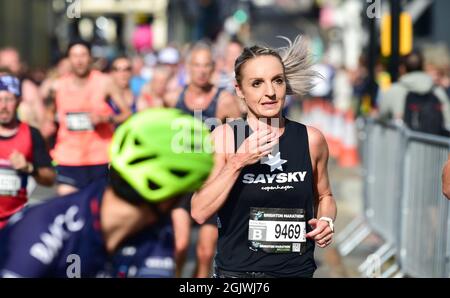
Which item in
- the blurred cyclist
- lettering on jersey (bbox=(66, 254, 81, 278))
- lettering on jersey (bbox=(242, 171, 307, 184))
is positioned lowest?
lettering on jersey (bbox=(66, 254, 81, 278))

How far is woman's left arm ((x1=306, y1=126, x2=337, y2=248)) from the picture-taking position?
4.93 metres

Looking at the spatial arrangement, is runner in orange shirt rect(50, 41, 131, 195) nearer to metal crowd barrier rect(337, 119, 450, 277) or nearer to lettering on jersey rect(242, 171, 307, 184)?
metal crowd barrier rect(337, 119, 450, 277)

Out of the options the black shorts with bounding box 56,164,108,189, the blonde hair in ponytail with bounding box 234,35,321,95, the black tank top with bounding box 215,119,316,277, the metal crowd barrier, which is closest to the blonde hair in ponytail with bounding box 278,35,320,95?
the blonde hair in ponytail with bounding box 234,35,321,95

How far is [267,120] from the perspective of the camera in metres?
5.04

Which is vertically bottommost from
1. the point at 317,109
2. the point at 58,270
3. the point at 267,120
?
the point at 317,109

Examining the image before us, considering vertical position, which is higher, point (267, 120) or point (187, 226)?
point (267, 120)

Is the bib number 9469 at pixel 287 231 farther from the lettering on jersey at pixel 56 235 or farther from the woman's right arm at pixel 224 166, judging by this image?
the lettering on jersey at pixel 56 235

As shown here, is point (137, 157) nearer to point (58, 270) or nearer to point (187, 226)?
point (58, 270)

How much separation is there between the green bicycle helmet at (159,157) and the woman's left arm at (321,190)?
1.60 metres

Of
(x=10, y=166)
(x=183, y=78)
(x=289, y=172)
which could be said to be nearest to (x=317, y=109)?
(x=183, y=78)

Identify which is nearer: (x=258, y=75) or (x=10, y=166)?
(x=258, y=75)

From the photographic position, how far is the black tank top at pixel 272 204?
4.92 m
